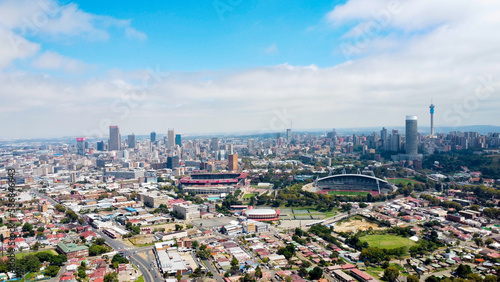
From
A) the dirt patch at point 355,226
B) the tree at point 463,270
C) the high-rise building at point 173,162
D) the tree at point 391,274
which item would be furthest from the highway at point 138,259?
the high-rise building at point 173,162

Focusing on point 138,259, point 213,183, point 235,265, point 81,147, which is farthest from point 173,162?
point 235,265

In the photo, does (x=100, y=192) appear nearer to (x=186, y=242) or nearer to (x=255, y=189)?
(x=255, y=189)

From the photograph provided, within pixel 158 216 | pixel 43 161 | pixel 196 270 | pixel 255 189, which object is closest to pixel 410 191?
pixel 255 189

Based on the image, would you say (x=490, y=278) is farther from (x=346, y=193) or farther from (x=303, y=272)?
(x=346, y=193)

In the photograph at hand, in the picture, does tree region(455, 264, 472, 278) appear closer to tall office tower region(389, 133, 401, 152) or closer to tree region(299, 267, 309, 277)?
tree region(299, 267, 309, 277)

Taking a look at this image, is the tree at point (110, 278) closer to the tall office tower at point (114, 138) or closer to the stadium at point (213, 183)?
the stadium at point (213, 183)

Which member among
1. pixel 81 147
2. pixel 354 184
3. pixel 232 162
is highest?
pixel 81 147

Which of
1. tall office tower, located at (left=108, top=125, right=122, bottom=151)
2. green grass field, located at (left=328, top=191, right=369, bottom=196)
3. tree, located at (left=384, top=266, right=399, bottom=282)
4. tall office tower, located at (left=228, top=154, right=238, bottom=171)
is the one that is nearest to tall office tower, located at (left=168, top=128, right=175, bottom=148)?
tall office tower, located at (left=108, top=125, right=122, bottom=151)
